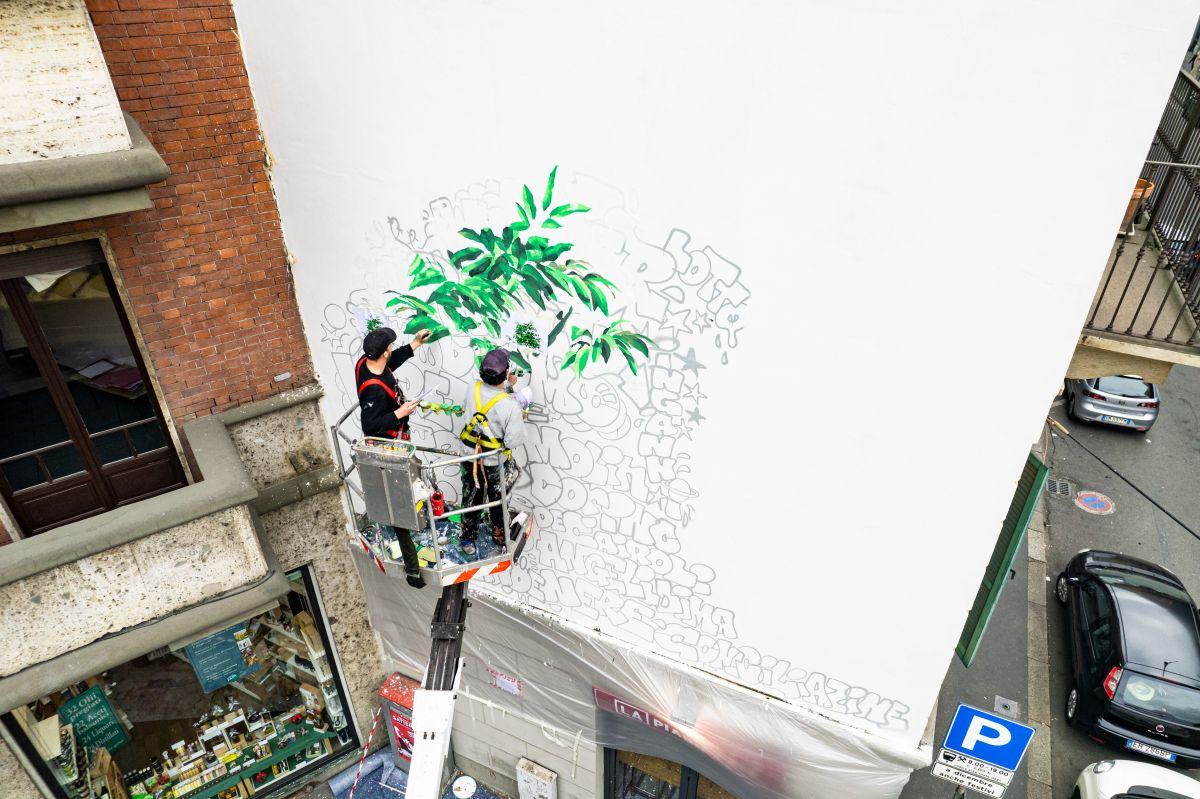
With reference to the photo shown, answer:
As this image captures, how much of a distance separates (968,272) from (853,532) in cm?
187

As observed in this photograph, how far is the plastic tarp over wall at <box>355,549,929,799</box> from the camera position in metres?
5.96

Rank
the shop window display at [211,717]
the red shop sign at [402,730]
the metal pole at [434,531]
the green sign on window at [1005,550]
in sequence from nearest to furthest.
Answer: the green sign on window at [1005,550], the metal pole at [434,531], the shop window display at [211,717], the red shop sign at [402,730]

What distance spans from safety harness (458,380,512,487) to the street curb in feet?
21.4

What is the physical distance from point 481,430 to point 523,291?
1057 mm

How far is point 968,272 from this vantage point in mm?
4008

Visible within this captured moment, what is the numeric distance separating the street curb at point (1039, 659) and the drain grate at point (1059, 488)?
45 cm

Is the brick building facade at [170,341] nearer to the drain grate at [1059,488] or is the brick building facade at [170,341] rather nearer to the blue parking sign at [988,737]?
the blue parking sign at [988,737]

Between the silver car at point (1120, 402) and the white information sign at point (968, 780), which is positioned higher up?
the silver car at point (1120, 402)

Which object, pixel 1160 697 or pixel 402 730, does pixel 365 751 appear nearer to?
pixel 402 730

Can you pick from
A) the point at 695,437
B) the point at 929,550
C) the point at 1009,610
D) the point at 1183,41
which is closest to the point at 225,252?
the point at 695,437

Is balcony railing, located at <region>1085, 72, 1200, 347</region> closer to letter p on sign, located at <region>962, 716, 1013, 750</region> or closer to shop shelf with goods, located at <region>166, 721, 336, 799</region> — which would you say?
letter p on sign, located at <region>962, 716, 1013, 750</region>

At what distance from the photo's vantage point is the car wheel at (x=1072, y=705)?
401 inches

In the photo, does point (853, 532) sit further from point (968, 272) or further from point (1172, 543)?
point (1172, 543)

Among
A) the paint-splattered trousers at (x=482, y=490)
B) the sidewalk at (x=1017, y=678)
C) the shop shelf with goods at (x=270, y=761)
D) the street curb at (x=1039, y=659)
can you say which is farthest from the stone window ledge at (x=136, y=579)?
the street curb at (x=1039, y=659)
